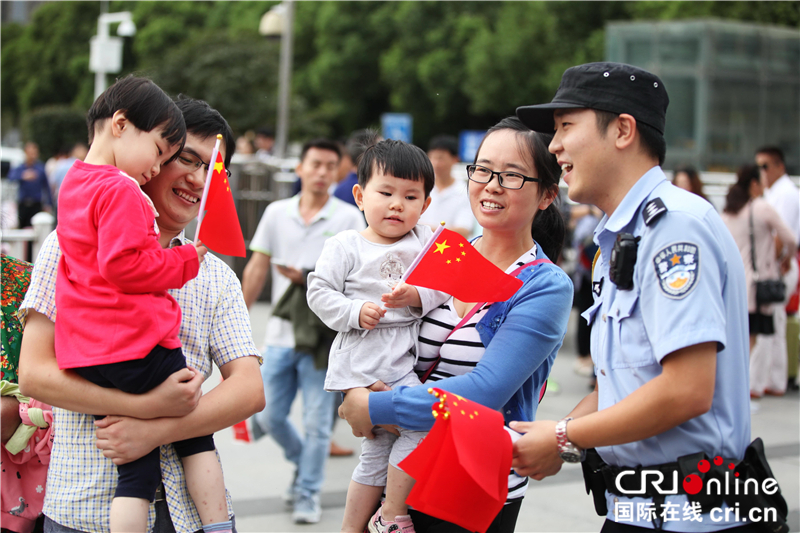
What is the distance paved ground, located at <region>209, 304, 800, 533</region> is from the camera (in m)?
4.73

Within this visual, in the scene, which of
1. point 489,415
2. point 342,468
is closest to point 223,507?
point 489,415

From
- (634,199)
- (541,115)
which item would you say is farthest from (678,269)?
(541,115)

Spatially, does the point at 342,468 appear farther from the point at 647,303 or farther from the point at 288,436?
the point at 647,303

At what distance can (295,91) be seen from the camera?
4284 centimetres

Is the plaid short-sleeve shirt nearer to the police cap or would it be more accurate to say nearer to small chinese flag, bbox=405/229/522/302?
small chinese flag, bbox=405/229/522/302

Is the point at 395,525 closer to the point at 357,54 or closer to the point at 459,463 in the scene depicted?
the point at 459,463

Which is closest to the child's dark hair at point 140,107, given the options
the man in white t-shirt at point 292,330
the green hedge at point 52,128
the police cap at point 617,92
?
the police cap at point 617,92

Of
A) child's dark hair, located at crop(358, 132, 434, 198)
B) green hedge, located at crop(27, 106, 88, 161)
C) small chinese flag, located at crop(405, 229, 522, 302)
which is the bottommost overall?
small chinese flag, located at crop(405, 229, 522, 302)

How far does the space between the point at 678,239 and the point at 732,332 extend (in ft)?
0.85

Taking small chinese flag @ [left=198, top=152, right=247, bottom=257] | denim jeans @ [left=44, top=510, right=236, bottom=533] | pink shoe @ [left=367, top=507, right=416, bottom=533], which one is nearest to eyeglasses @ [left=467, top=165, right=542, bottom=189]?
small chinese flag @ [left=198, top=152, right=247, bottom=257]

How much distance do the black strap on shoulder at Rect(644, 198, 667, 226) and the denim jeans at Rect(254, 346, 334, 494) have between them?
321 cm

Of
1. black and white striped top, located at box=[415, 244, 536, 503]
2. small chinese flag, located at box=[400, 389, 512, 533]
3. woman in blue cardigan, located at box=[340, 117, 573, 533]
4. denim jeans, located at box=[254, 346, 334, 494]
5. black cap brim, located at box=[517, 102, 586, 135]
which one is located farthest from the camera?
denim jeans, located at box=[254, 346, 334, 494]

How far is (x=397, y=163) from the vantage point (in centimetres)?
240

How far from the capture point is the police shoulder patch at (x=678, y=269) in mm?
1782
